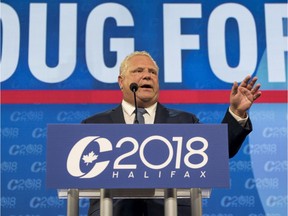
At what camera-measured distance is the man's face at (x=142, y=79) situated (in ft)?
8.11

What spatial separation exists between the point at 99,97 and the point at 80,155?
1805 mm

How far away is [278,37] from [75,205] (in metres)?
2.27

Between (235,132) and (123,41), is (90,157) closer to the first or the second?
(235,132)

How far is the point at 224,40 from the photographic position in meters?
3.63

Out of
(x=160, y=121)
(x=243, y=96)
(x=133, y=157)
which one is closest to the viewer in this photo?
(x=133, y=157)

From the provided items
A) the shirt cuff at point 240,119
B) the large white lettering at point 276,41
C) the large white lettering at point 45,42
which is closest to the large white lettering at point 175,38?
the large white lettering at point 276,41

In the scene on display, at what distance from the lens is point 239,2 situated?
3719 millimetres

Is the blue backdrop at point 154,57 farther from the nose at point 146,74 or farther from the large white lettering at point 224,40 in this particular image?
the nose at point 146,74

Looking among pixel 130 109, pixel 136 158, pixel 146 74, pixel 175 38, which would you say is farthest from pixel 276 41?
pixel 136 158

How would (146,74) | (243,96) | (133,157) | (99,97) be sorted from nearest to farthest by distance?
(133,157), (243,96), (146,74), (99,97)

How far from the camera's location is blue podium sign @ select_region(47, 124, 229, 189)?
166 centimetres

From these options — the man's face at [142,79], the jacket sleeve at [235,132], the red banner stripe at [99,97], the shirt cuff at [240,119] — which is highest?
the red banner stripe at [99,97]

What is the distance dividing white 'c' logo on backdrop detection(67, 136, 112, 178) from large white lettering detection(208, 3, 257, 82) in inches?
77.8

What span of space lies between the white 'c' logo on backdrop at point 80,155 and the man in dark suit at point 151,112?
41 cm
